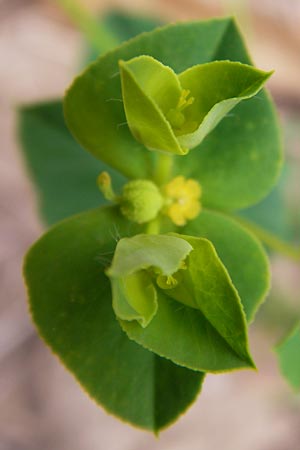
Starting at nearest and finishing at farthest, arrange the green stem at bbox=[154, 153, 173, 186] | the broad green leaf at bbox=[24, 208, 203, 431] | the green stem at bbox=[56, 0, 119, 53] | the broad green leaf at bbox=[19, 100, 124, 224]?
the broad green leaf at bbox=[24, 208, 203, 431] → the green stem at bbox=[154, 153, 173, 186] → the broad green leaf at bbox=[19, 100, 124, 224] → the green stem at bbox=[56, 0, 119, 53]

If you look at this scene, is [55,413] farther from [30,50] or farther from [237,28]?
[237,28]

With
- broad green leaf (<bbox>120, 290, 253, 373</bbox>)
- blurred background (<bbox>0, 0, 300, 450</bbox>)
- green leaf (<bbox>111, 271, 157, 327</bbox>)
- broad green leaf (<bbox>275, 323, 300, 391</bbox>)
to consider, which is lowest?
blurred background (<bbox>0, 0, 300, 450</bbox>)

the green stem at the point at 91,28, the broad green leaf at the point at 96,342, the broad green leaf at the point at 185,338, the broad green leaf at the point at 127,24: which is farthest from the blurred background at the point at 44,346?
the broad green leaf at the point at 185,338

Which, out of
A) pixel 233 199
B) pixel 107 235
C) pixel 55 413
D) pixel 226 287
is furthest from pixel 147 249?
pixel 55 413

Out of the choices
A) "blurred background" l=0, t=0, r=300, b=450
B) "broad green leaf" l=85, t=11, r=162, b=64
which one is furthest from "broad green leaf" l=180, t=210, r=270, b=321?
"blurred background" l=0, t=0, r=300, b=450

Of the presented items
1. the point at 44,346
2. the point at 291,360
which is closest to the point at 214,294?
the point at 291,360

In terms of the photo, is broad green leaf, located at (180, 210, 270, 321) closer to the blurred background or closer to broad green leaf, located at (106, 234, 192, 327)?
broad green leaf, located at (106, 234, 192, 327)

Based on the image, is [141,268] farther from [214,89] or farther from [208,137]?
[208,137]

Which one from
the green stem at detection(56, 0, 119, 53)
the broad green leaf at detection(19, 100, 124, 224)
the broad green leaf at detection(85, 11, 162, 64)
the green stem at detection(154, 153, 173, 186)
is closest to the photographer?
the green stem at detection(154, 153, 173, 186)
